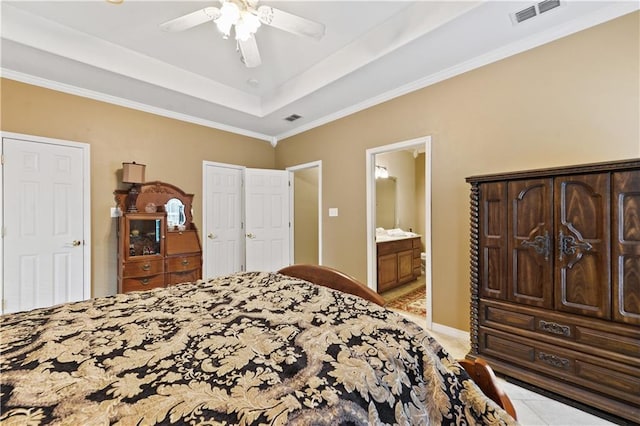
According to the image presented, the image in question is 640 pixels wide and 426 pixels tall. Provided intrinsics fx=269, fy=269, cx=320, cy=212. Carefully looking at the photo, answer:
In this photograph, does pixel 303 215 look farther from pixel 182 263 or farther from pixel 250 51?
pixel 250 51

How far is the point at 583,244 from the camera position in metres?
1.69

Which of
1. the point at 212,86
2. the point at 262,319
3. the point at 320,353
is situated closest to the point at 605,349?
the point at 320,353

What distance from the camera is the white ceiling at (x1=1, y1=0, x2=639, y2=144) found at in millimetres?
2150

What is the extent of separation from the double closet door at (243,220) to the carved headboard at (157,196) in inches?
16.9

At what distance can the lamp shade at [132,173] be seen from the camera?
10.3ft

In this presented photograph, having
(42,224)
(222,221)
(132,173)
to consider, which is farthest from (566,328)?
(42,224)

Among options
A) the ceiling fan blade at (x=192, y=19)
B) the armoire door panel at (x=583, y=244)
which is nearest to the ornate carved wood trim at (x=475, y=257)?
the armoire door panel at (x=583, y=244)

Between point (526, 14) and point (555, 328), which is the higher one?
point (526, 14)

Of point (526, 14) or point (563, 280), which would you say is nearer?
point (563, 280)

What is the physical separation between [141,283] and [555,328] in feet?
12.7

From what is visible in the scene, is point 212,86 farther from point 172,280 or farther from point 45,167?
point 172,280

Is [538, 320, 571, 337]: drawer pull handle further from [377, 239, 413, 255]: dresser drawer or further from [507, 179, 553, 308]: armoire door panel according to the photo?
[377, 239, 413, 255]: dresser drawer

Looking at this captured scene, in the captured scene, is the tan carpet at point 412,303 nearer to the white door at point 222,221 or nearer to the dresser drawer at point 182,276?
the white door at point 222,221

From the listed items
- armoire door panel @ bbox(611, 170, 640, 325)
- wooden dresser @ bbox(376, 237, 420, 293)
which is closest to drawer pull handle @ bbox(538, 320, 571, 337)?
armoire door panel @ bbox(611, 170, 640, 325)
